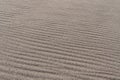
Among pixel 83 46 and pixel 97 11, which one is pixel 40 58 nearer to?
pixel 83 46

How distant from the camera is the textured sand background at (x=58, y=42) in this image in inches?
25.1

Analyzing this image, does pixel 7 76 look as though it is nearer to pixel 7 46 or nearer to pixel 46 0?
pixel 7 46

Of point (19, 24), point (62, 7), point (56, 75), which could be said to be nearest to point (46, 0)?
point (62, 7)

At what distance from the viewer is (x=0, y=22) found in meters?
0.95

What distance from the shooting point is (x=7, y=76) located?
23.5 inches

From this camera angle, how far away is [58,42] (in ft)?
2.65

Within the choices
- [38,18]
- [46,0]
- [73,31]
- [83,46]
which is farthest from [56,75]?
[46,0]

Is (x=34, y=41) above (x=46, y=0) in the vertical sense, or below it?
below

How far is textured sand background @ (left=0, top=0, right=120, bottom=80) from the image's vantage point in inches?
25.1

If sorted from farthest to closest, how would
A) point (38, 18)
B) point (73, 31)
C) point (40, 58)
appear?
point (38, 18)
point (73, 31)
point (40, 58)

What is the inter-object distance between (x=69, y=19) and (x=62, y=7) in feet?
0.75

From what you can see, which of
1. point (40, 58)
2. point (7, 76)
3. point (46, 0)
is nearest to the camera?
point (7, 76)

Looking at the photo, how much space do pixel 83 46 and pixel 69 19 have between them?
322 mm

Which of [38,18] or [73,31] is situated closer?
[73,31]
